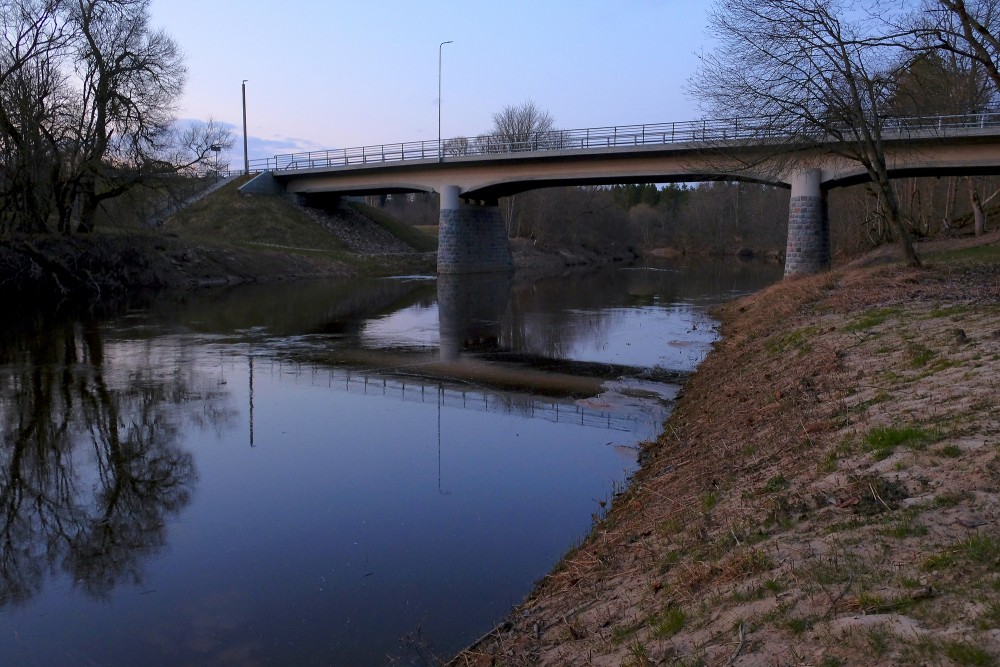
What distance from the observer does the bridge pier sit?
5881cm

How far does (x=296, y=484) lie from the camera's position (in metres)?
10.7

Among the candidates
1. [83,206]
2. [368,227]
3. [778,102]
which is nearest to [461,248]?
[368,227]

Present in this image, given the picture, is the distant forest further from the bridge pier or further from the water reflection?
the water reflection

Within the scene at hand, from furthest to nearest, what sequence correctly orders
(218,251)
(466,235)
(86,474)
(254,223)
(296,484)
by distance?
(254,223) < (466,235) < (218,251) < (86,474) < (296,484)

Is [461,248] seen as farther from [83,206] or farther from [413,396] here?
[413,396]

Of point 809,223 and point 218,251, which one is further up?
point 809,223

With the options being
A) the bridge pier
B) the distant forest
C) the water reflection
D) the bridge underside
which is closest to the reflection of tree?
the water reflection

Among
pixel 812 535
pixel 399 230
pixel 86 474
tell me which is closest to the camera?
pixel 812 535

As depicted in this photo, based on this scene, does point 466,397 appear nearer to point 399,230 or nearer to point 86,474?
point 86,474

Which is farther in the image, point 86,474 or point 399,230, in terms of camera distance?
point 399,230

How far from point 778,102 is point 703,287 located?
25569 mm

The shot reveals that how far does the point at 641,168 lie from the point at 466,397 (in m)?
34.6

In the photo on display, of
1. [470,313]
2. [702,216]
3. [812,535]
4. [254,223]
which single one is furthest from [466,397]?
[702,216]

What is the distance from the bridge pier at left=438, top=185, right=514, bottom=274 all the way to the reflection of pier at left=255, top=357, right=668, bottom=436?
39644 mm
